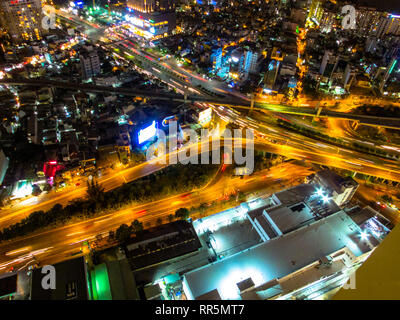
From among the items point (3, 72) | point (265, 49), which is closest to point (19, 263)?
point (3, 72)

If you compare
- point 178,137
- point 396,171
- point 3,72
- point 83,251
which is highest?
point 3,72

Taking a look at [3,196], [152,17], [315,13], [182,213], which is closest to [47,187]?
[3,196]

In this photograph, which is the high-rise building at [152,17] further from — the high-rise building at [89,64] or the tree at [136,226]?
the tree at [136,226]

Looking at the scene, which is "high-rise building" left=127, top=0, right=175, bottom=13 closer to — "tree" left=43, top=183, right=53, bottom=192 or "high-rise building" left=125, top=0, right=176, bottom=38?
"high-rise building" left=125, top=0, right=176, bottom=38

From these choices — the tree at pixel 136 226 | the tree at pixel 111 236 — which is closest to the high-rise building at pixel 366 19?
the tree at pixel 136 226

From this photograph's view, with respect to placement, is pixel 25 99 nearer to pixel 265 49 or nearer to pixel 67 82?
pixel 67 82

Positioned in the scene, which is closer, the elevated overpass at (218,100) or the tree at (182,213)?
the tree at (182,213)
